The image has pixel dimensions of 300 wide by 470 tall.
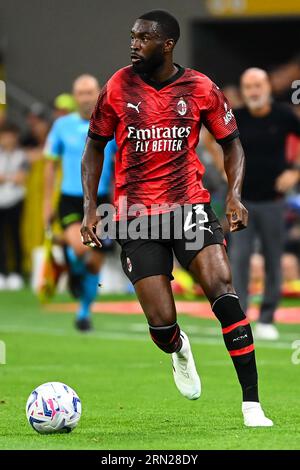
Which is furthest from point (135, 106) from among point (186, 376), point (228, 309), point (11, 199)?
point (11, 199)

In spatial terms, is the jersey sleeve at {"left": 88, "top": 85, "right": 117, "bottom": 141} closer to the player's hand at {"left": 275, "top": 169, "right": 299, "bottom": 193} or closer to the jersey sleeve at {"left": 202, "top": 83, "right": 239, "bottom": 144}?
the jersey sleeve at {"left": 202, "top": 83, "right": 239, "bottom": 144}

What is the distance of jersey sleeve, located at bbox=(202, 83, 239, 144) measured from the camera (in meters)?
8.97

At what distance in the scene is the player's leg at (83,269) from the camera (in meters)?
15.3

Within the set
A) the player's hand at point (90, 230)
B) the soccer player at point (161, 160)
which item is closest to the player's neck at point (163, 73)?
the soccer player at point (161, 160)

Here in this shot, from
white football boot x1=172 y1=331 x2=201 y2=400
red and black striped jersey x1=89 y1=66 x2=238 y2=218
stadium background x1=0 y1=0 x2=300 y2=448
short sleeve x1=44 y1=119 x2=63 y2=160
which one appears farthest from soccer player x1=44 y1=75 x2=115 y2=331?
red and black striped jersey x1=89 y1=66 x2=238 y2=218

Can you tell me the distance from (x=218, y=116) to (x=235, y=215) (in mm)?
742

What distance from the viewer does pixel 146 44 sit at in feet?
28.8

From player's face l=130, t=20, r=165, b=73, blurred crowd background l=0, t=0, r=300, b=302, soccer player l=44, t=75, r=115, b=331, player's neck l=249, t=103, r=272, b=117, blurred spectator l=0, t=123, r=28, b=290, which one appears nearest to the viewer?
player's face l=130, t=20, r=165, b=73

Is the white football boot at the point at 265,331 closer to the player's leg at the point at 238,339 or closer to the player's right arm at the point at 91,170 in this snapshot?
the player's right arm at the point at 91,170

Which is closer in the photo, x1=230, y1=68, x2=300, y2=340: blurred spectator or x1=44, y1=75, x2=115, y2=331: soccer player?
x1=230, y1=68, x2=300, y2=340: blurred spectator

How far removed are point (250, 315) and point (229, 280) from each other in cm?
856

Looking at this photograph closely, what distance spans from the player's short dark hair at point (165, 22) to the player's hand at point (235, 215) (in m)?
1.17

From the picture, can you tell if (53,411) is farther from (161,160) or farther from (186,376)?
(161,160)

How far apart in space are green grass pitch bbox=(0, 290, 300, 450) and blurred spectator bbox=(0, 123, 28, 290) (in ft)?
17.8
